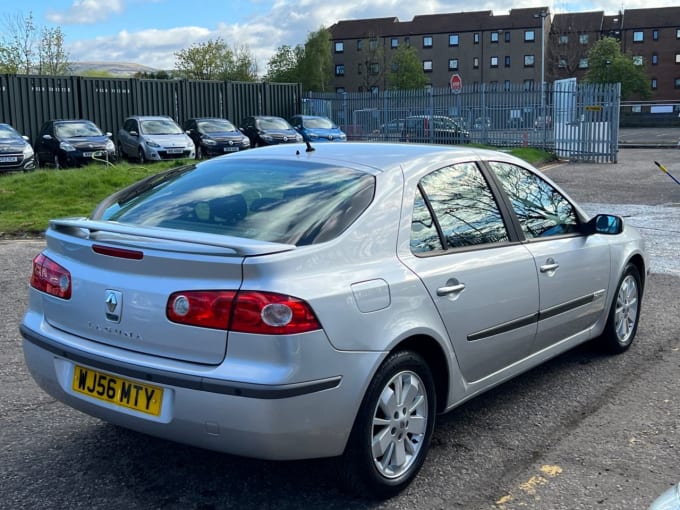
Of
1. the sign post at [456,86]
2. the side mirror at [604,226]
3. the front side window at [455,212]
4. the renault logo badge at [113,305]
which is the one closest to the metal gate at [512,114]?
the sign post at [456,86]

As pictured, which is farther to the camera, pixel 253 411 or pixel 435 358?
pixel 435 358

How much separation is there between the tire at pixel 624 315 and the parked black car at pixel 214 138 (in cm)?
1943

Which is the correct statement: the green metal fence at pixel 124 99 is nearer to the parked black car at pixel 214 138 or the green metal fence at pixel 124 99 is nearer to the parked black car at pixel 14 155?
the parked black car at pixel 214 138

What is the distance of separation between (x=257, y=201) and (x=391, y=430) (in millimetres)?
1250

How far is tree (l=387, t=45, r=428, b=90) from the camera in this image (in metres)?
83.8

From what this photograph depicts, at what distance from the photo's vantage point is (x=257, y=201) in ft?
12.4

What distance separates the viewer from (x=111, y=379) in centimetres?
336

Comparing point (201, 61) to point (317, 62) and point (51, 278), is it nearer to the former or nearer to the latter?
point (317, 62)

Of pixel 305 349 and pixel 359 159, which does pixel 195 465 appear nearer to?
pixel 305 349

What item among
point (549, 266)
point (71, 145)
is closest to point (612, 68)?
point (71, 145)

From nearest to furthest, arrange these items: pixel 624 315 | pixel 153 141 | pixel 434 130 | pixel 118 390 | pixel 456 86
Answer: pixel 118 390 < pixel 624 315 < pixel 153 141 < pixel 456 86 < pixel 434 130

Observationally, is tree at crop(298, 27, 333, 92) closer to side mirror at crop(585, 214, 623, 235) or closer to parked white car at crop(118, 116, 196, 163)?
parked white car at crop(118, 116, 196, 163)

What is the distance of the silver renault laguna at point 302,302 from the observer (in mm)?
3086

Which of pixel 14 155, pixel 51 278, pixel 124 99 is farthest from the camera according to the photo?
pixel 124 99
